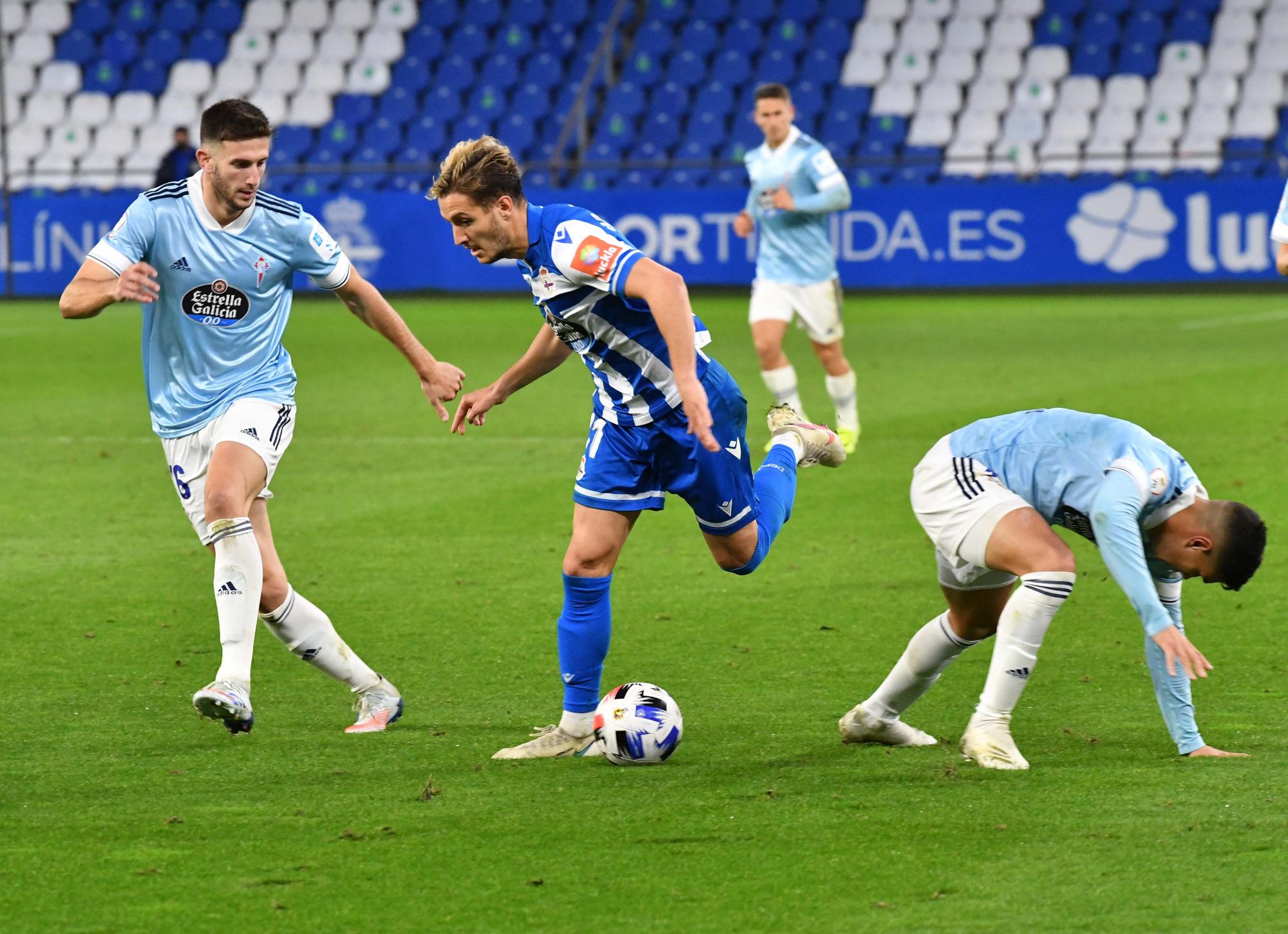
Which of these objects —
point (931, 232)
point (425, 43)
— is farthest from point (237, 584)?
point (425, 43)

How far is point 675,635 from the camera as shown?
21.3 feet

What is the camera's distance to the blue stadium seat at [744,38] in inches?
1000

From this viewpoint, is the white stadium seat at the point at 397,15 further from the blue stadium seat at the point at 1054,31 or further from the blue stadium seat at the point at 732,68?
the blue stadium seat at the point at 1054,31

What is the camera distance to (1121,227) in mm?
21750

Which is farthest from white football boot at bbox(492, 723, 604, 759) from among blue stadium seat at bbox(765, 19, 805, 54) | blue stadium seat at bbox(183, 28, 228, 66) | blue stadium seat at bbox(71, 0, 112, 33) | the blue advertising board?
blue stadium seat at bbox(71, 0, 112, 33)

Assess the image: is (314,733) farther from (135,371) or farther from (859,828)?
(135,371)

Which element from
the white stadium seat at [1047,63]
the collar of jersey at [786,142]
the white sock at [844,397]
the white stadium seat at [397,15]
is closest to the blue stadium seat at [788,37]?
the white stadium seat at [1047,63]

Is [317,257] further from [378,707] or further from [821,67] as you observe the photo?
[821,67]

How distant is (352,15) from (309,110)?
190 centimetres

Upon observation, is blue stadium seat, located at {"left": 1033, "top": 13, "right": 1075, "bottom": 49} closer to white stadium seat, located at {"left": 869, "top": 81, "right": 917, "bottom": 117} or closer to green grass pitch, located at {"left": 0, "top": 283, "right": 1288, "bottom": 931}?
white stadium seat, located at {"left": 869, "top": 81, "right": 917, "bottom": 117}

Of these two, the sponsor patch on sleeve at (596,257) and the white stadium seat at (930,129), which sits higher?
the white stadium seat at (930,129)

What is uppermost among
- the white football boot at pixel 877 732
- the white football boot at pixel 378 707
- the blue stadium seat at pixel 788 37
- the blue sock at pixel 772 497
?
the blue stadium seat at pixel 788 37

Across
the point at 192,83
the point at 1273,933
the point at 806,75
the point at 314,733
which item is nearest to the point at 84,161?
the point at 192,83

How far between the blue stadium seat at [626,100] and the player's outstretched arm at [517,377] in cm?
2029
